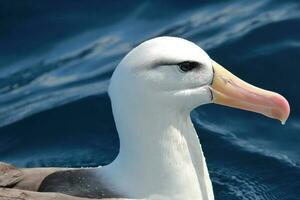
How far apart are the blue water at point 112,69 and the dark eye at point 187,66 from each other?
175 centimetres

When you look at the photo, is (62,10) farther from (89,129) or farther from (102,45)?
(89,129)

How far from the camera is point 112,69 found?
9.84 meters

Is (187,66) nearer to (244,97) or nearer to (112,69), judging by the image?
(244,97)

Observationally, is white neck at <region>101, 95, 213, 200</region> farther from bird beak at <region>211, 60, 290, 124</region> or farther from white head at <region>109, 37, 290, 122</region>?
bird beak at <region>211, 60, 290, 124</region>

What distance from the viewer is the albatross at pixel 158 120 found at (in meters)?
5.88

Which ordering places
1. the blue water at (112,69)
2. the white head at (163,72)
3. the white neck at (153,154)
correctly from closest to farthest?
the white head at (163,72)
the white neck at (153,154)
the blue water at (112,69)

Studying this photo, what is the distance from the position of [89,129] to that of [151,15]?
2.55 meters

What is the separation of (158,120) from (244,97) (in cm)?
55

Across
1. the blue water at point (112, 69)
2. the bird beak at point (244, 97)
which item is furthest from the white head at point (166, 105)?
the blue water at point (112, 69)

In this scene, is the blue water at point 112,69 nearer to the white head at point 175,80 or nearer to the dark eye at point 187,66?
the white head at point 175,80

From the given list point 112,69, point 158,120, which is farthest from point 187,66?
point 112,69

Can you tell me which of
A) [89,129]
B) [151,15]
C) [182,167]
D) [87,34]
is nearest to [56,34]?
[87,34]

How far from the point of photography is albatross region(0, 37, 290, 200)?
5883 millimetres

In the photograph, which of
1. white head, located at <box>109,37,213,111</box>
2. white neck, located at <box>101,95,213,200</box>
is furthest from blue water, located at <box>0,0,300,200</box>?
white head, located at <box>109,37,213,111</box>
